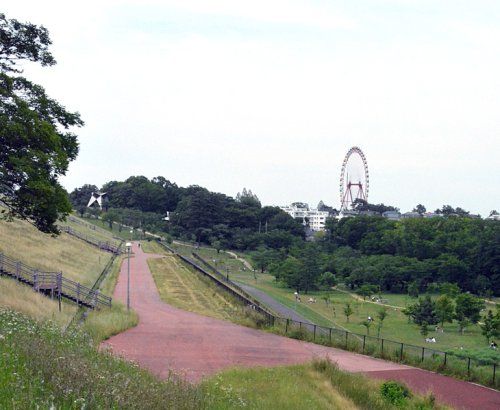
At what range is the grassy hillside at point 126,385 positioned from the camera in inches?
302

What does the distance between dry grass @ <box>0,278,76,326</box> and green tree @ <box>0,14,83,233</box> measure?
8.56 ft

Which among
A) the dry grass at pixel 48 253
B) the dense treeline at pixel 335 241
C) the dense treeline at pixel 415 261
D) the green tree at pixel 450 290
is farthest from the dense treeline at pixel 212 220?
the dry grass at pixel 48 253

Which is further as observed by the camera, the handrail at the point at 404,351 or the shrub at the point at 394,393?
the handrail at the point at 404,351

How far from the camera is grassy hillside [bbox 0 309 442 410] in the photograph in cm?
768

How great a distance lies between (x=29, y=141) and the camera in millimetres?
20812

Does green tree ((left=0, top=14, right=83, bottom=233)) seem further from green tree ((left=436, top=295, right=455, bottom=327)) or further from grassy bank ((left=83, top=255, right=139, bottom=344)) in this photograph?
green tree ((left=436, top=295, right=455, bottom=327))

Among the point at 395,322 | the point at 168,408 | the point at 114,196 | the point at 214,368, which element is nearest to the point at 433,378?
the point at 214,368

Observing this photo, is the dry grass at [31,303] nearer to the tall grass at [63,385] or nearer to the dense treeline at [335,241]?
the tall grass at [63,385]

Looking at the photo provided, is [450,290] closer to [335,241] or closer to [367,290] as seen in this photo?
[367,290]

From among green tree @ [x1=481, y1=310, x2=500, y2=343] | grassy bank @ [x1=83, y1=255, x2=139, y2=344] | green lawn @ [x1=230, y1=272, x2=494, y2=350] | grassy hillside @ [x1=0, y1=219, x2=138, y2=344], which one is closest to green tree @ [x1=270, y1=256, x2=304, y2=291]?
green lawn @ [x1=230, y1=272, x2=494, y2=350]

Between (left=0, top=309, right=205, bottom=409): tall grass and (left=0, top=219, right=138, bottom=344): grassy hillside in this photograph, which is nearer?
(left=0, top=309, right=205, bottom=409): tall grass

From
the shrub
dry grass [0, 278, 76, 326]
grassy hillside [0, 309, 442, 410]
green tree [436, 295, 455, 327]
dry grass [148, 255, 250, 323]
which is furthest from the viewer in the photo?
green tree [436, 295, 455, 327]

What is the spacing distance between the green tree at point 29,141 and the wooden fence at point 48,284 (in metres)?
4.28

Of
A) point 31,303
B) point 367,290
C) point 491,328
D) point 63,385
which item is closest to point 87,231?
point 367,290
